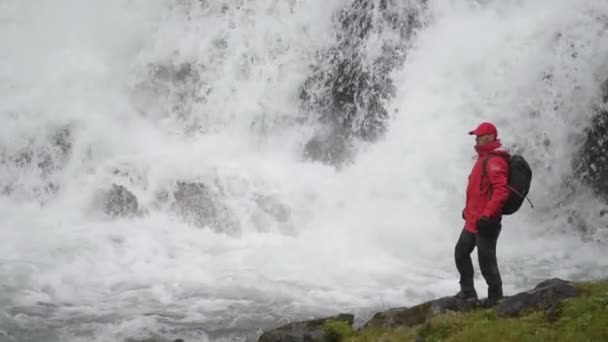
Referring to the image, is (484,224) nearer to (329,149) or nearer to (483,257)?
(483,257)

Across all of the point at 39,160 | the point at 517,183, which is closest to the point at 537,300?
the point at 517,183

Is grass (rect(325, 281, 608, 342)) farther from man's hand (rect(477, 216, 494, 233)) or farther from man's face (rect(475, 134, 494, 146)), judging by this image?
man's face (rect(475, 134, 494, 146))

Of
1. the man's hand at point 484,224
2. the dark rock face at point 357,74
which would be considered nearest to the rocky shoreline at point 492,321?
the man's hand at point 484,224

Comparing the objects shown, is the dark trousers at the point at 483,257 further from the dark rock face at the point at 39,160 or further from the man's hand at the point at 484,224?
the dark rock face at the point at 39,160

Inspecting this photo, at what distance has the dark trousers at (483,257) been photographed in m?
7.67

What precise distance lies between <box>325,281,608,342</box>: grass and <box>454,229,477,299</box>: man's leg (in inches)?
22.6

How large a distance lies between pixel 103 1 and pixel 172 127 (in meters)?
8.16

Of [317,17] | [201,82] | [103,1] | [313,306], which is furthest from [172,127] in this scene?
[313,306]

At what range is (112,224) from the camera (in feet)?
61.2

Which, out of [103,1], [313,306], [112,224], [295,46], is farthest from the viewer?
[103,1]

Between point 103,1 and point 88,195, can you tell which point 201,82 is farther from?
point 103,1

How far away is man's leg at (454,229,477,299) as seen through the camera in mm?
7949

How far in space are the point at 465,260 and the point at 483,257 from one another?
0.37 metres

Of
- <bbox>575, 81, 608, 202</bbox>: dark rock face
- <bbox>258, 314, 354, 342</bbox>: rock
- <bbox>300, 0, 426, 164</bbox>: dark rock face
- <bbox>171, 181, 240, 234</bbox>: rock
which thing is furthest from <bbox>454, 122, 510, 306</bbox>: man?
<bbox>300, 0, 426, 164</bbox>: dark rock face
